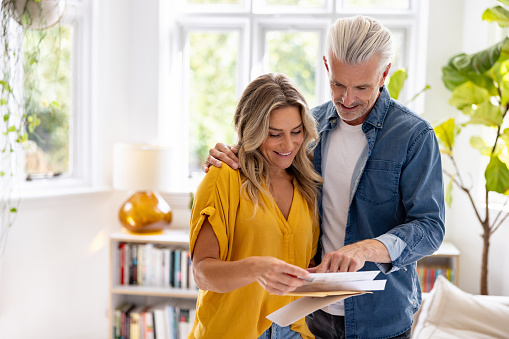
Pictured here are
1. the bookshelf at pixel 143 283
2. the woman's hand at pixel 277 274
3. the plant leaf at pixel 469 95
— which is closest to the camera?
the woman's hand at pixel 277 274

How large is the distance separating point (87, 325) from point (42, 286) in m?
0.55

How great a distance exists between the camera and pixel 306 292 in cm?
133

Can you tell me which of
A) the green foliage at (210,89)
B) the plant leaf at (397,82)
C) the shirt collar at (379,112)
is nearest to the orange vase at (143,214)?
the green foliage at (210,89)

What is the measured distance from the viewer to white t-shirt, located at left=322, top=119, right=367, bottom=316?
1.63 metres

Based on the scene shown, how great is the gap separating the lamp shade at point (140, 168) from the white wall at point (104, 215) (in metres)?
0.34

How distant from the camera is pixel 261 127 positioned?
1546 millimetres

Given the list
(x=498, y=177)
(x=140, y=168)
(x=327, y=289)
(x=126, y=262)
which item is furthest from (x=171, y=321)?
(x=327, y=289)

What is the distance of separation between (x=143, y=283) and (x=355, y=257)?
8.44 ft

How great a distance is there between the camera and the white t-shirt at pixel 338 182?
5.36 feet

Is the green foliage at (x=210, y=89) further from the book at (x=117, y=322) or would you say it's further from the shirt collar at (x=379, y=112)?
the shirt collar at (x=379, y=112)

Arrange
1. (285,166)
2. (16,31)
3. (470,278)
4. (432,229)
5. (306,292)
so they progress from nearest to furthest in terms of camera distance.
A: (306,292)
(432,229)
(285,166)
(16,31)
(470,278)

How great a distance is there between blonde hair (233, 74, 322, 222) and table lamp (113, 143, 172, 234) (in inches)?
76.7

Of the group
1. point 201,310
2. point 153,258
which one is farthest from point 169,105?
point 201,310

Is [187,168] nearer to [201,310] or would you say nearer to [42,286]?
[42,286]
